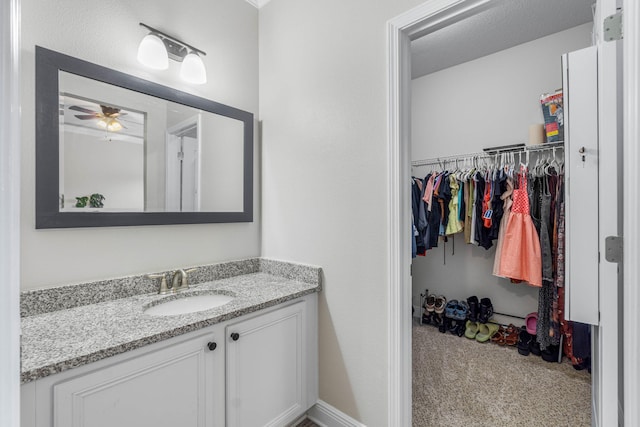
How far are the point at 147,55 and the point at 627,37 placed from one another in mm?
1863

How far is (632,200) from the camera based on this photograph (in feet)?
2.81

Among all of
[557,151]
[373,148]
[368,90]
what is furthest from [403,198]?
[557,151]

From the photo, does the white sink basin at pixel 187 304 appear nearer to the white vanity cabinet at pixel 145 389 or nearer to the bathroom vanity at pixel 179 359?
the bathroom vanity at pixel 179 359

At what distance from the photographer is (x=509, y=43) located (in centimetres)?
268

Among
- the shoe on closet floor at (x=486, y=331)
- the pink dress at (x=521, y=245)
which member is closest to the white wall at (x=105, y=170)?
the pink dress at (x=521, y=245)

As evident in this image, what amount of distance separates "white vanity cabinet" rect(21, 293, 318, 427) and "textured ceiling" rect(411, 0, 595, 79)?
2.32 meters

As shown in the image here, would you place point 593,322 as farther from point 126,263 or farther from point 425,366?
point 126,263

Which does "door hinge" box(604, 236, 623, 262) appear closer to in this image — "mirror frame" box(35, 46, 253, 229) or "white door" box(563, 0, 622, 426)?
"white door" box(563, 0, 622, 426)

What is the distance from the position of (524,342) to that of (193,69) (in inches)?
122

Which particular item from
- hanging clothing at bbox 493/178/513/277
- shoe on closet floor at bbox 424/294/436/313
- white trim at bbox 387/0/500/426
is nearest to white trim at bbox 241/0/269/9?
white trim at bbox 387/0/500/426

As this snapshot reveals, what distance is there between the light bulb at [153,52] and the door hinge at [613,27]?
181cm

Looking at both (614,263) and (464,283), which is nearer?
(614,263)

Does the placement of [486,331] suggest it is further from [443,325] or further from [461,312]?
[443,325]

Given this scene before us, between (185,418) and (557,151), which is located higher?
(557,151)
